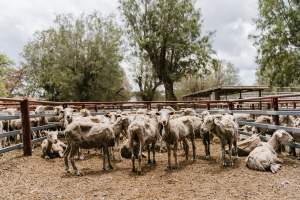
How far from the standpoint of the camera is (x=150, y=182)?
681 cm

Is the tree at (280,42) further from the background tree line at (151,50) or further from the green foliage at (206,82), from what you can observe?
the green foliage at (206,82)

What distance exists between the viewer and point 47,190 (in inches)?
252

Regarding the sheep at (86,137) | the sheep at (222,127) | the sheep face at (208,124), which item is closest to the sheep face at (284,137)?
the sheep at (222,127)

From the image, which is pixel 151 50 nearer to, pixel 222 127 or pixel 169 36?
pixel 169 36

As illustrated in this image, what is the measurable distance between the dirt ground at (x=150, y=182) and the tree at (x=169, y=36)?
25.9 meters

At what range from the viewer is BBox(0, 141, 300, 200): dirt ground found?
5.91 m

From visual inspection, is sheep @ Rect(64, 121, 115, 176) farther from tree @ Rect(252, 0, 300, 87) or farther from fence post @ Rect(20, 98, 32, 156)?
tree @ Rect(252, 0, 300, 87)

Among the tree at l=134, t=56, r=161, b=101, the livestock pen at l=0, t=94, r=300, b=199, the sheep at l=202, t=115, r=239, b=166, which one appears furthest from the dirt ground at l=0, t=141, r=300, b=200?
the tree at l=134, t=56, r=161, b=101

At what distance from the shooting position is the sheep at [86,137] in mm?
7801

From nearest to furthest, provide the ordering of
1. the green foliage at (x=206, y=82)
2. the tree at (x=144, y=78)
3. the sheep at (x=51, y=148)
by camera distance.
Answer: the sheep at (x=51, y=148), the tree at (x=144, y=78), the green foliage at (x=206, y=82)

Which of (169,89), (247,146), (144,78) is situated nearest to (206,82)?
(144,78)

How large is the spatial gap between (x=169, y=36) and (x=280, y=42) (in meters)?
9.68

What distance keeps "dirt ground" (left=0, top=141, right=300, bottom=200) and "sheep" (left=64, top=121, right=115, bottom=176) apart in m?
0.49

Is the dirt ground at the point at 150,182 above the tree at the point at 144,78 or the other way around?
the other way around
